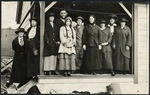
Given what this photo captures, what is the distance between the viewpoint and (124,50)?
968cm

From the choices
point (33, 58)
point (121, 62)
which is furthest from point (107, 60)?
point (33, 58)

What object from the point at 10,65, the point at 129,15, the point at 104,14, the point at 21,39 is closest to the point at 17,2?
the point at 21,39

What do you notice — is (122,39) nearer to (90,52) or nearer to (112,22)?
(112,22)

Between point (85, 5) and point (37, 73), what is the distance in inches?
78.5

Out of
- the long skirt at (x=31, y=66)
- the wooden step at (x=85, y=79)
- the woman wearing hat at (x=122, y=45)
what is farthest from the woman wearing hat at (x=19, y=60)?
the woman wearing hat at (x=122, y=45)

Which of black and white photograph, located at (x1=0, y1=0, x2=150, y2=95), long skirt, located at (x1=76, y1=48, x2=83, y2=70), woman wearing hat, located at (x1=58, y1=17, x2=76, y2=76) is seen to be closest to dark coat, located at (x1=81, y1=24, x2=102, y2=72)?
black and white photograph, located at (x1=0, y1=0, x2=150, y2=95)

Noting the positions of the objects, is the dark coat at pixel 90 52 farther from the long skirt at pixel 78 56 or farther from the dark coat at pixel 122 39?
the dark coat at pixel 122 39

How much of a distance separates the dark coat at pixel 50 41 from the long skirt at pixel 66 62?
0.63 feet

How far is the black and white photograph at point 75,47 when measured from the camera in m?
9.25

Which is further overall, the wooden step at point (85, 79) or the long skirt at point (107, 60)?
the long skirt at point (107, 60)

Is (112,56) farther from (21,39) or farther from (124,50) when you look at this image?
(21,39)

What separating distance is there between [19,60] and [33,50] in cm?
41

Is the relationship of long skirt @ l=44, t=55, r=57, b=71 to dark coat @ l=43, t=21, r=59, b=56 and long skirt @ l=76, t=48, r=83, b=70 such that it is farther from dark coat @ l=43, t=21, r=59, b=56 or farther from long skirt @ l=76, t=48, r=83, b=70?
long skirt @ l=76, t=48, r=83, b=70

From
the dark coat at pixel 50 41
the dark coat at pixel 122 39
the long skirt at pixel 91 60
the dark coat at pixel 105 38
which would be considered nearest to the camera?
the dark coat at pixel 50 41
